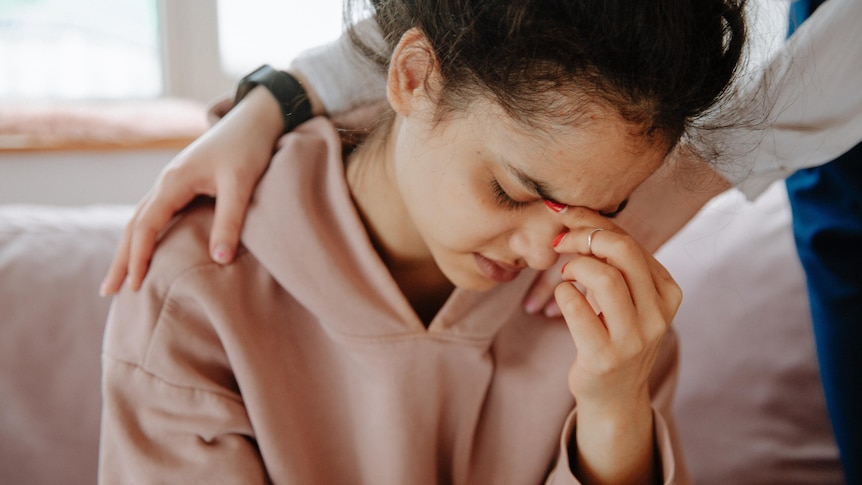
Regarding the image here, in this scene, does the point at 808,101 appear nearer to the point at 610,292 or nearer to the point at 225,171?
the point at 610,292

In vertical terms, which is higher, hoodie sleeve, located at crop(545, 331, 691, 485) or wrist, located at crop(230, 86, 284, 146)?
wrist, located at crop(230, 86, 284, 146)

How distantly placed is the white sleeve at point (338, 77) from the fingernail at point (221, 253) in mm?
257

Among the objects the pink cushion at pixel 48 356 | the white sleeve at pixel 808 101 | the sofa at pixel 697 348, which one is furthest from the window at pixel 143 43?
the white sleeve at pixel 808 101

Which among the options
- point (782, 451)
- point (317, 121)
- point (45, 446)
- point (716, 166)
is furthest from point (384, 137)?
point (782, 451)

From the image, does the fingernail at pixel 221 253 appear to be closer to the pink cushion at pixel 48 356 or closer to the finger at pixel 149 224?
the finger at pixel 149 224

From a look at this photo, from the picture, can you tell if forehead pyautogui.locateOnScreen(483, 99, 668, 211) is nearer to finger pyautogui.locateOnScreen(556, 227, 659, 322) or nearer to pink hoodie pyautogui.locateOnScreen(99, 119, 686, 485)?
finger pyautogui.locateOnScreen(556, 227, 659, 322)

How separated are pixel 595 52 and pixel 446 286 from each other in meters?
0.43

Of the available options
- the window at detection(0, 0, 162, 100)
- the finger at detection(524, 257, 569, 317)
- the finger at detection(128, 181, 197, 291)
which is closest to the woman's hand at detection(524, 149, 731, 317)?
the finger at detection(524, 257, 569, 317)

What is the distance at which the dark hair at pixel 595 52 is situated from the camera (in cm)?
62

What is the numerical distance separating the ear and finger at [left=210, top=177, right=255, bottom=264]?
8.1 inches

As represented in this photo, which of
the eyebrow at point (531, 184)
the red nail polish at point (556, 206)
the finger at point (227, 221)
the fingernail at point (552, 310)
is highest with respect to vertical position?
the eyebrow at point (531, 184)

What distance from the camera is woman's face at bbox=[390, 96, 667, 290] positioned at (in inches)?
26.9

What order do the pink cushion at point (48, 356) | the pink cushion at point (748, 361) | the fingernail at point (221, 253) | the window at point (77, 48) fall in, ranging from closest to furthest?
the fingernail at point (221, 253) < the pink cushion at point (48, 356) < the pink cushion at point (748, 361) < the window at point (77, 48)

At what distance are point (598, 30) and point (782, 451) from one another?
2.85ft
